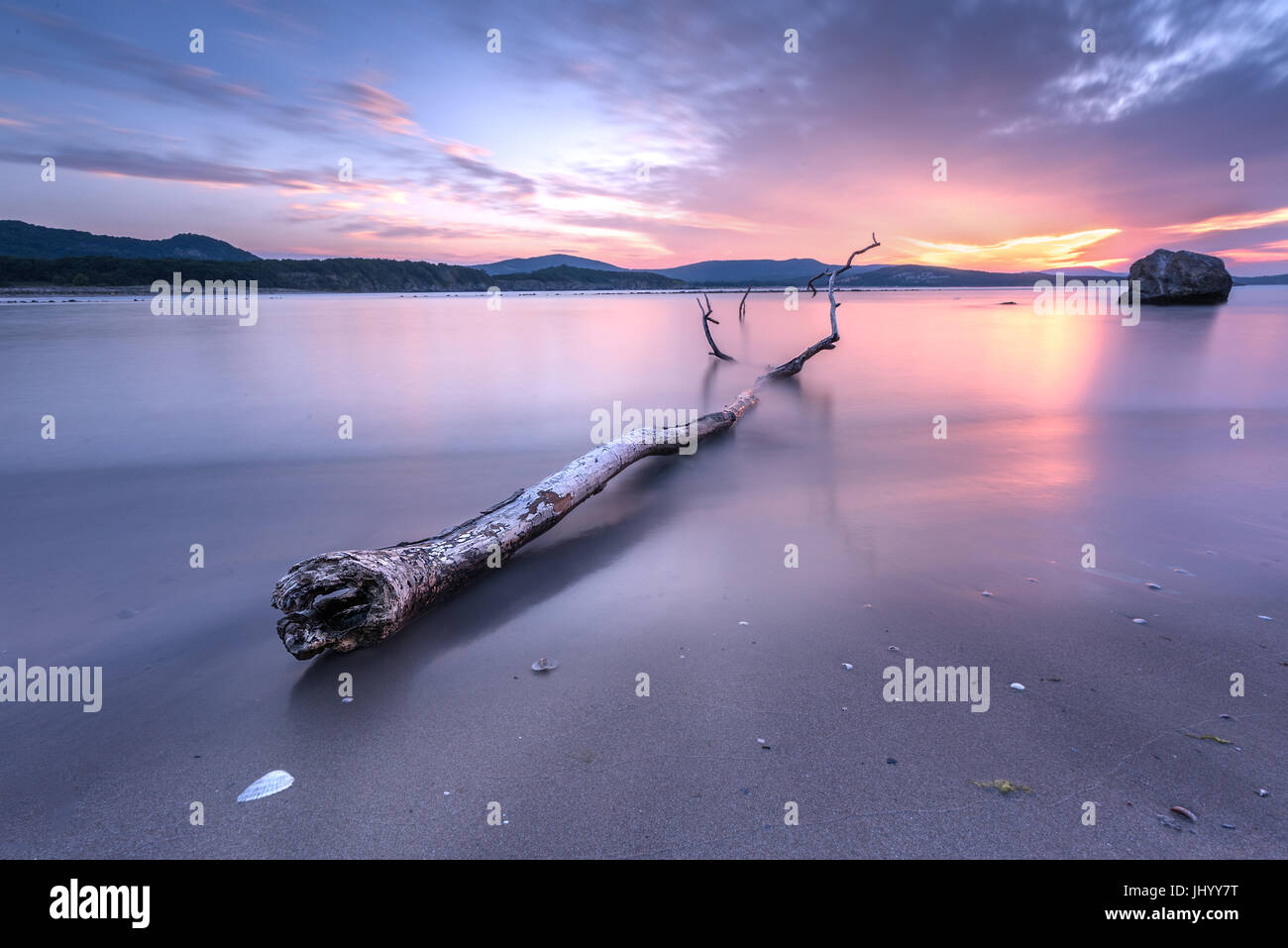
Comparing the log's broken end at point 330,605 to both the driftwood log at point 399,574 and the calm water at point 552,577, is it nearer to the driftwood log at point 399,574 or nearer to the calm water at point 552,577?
the driftwood log at point 399,574

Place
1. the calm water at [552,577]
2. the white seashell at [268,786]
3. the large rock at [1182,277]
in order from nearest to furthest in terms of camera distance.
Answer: the white seashell at [268,786], the calm water at [552,577], the large rock at [1182,277]

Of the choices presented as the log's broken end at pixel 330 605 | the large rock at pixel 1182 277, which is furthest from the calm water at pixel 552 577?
the large rock at pixel 1182 277

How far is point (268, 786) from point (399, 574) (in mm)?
1256

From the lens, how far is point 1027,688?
2.86 metres

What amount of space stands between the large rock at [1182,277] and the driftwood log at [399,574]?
5161cm

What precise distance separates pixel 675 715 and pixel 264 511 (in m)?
4.71

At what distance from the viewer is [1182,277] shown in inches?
1566

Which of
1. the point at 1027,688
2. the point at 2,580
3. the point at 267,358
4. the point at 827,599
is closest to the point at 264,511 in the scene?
the point at 2,580

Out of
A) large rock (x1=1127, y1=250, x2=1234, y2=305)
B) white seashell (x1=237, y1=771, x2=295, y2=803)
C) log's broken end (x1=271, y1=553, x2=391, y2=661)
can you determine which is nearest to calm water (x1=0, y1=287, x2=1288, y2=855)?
white seashell (x1=237, y1=771, x2=295, y2=803)

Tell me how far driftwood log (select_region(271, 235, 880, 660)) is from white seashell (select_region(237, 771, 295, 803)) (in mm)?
729

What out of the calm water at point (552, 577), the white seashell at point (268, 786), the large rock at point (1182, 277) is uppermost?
the large rock at point (1182, 277)

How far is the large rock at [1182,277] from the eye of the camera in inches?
1553

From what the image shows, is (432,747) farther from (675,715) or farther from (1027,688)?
(1027,688)

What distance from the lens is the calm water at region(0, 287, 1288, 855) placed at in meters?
2.44
